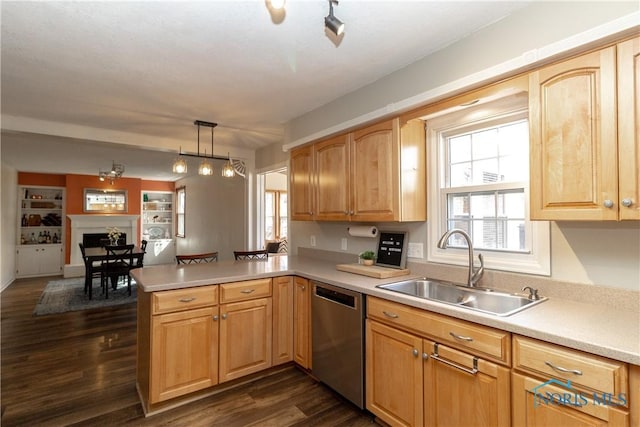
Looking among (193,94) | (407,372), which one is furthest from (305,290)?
(193,94)

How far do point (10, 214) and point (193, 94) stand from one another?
6574 millimetres

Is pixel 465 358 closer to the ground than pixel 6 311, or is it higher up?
higher up

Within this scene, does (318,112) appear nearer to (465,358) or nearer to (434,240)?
(434,240)

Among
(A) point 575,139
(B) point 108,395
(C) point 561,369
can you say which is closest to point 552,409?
(C) point 561,369

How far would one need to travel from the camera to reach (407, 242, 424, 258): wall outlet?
2465 millimetres

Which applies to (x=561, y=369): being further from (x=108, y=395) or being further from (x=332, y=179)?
(x=108, y=395)

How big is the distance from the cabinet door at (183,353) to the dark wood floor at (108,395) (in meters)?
0.17

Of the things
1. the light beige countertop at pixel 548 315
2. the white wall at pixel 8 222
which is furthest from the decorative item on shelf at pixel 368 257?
the white wall at pixel 8 222

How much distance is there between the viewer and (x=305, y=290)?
2.67m

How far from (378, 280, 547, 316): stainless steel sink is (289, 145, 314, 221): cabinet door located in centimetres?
129

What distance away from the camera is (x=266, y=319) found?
2.64 m

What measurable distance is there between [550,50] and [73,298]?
6.95 metres

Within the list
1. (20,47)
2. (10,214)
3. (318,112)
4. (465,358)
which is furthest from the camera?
(10,214)

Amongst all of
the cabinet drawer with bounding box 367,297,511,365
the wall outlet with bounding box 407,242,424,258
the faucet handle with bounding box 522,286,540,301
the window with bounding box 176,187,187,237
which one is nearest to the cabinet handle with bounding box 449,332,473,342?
the cabinet drawer with bounding box 367,297,511,365
